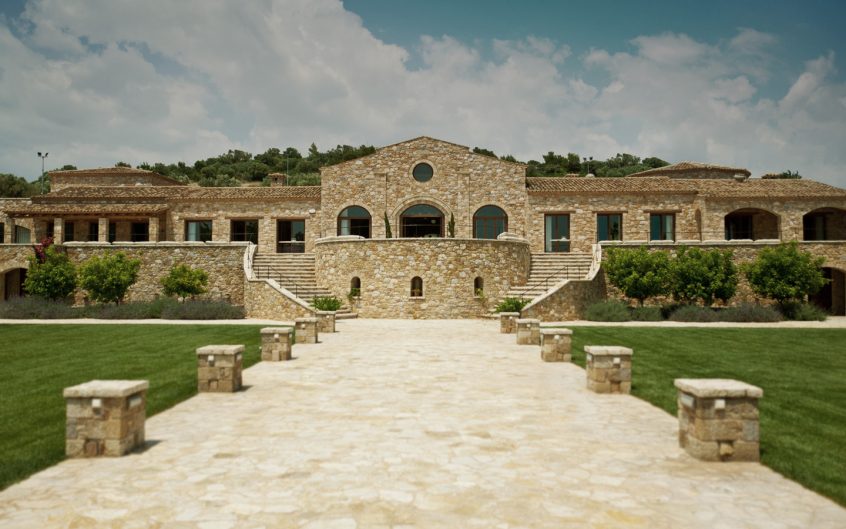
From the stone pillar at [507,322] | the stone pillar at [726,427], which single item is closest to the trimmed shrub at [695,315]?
the stone pillar at [507,322]

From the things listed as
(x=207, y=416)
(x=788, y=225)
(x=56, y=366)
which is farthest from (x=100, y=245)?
(x=788, y=225)

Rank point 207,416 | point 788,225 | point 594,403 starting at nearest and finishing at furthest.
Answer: point 207,416 < point 594,403 < point 788,225

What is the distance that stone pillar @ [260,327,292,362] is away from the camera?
41.1 feet

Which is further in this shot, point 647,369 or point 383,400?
point 647,369

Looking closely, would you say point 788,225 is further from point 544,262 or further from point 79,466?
point 79,466

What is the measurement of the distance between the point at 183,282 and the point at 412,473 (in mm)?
25232

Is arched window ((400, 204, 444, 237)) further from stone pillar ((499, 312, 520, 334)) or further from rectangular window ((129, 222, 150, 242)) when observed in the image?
rectangular window ((129, 222, 150, 242))

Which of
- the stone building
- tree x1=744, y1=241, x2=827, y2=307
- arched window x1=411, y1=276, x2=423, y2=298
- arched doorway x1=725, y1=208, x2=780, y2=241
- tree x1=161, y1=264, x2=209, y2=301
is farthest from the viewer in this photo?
arched doorway x1=725, y1=208, x2=780, y2=241

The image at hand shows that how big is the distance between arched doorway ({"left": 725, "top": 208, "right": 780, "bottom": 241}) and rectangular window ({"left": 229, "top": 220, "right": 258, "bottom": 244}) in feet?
98.6

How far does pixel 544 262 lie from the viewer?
30688 millimetres

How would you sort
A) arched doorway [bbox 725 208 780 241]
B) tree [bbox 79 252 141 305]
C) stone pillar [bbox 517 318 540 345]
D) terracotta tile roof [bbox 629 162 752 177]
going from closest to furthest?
stone pillar [bbox 517 318 540 345] < tree [bbox 79 252 141 305] < arched doorway [bbox 725 208 780 241] < terracotta tile roof [bbox 629 162 752 177]

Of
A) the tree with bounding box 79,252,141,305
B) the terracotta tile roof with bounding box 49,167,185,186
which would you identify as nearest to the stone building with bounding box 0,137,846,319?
the tree with bounding box 79,252,141,305

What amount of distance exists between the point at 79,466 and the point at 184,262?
2583cm

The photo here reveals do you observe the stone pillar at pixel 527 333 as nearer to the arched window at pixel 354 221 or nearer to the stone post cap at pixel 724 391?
the stone post cap at pixel 724 391
